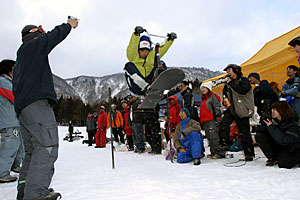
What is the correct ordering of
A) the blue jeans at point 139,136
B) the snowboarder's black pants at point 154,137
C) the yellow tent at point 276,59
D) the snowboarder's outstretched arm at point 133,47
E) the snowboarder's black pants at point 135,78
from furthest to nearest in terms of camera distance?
the yellow tent at point 276,59 < the blue jeans at point 139,136 < the snowboarder's black pants at point 154,137 < the snowboarder's black pants at point 135,78 < the snowboarder's outstretched arm at point 133,47

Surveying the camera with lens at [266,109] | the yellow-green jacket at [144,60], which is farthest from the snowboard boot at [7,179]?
the camera with lens at [266,109]

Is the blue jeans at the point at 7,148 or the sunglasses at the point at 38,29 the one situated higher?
the sunglasses at the point at 38,29

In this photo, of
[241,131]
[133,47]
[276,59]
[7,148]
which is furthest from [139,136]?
[276,59]

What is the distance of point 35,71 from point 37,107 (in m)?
0.35

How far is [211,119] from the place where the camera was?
14.3 feet

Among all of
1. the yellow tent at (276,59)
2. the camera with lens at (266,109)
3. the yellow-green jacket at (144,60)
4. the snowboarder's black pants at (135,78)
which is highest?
the yellow tent at (276,59)

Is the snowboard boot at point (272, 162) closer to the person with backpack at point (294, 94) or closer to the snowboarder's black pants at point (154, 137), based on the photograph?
the person with backpack at point (294, 94)

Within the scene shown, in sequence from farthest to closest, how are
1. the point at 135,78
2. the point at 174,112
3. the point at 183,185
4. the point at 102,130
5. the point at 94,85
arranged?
the point at 94,85
the point at 102,130
the point at 174,112
the point at 135,78
the point at 183,185

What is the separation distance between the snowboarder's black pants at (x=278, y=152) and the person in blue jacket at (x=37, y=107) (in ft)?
9.89

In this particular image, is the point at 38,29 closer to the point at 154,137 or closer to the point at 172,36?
the point at 172,36

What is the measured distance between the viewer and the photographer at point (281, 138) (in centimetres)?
300

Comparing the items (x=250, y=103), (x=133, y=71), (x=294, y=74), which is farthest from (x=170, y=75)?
(x=294, y=74)

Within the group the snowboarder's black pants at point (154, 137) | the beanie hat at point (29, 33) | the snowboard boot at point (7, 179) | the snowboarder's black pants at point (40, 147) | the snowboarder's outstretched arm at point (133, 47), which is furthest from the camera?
the snowboarder's black pants at point (154, 137)

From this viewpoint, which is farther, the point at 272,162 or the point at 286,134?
the point at 272,162
